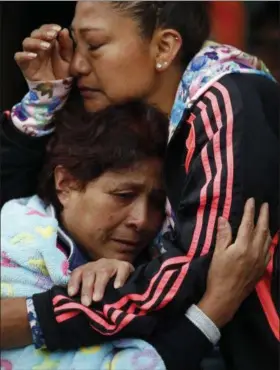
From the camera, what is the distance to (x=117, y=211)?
5.90ft

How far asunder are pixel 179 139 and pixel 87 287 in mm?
388

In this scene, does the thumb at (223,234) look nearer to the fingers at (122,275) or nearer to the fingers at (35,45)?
the fingers at (122,275)

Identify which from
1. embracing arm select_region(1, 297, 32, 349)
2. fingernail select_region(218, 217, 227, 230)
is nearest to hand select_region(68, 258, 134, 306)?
embracing arm select_region(1, 297, 32, 349)

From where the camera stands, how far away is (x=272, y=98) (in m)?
1.72

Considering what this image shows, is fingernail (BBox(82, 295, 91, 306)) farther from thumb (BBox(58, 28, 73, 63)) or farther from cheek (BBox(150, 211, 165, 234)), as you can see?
thumb (BBox(58, 28, 73, 63))

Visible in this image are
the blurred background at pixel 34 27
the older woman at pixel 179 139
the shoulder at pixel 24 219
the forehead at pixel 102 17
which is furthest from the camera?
the blurred background at pixel 34 27

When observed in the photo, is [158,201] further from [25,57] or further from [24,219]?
[25,57]

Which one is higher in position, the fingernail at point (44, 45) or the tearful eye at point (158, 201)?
the fingernail at point (44, 45)

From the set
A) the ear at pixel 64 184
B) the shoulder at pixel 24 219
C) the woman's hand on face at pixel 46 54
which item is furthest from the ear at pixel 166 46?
the shoulder at pixel 24 219

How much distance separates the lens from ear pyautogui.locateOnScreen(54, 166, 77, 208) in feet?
6.06

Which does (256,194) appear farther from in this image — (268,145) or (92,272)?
(92,272)

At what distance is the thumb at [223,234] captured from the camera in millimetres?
1598

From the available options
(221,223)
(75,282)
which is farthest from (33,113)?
(221,223)

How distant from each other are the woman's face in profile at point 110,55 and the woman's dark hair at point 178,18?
19mm
